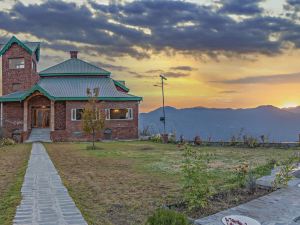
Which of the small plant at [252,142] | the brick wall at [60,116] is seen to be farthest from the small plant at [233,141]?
the brick wall at [60,116]

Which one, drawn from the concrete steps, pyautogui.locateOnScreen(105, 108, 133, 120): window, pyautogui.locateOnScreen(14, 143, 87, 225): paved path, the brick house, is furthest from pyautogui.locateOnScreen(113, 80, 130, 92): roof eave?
pyautogui.locateOnScreen(14, 143, 87, 225): paved path

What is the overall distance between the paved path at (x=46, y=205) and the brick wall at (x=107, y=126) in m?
20.8

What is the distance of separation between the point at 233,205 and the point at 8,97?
28.5m

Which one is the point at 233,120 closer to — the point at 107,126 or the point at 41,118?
the point at 41,118

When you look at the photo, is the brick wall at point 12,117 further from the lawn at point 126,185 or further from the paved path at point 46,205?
the paved path at point 46,205

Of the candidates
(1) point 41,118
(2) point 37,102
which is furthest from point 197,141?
(1) point 41,118

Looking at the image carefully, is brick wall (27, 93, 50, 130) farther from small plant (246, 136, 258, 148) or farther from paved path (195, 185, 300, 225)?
paved path (195, 185, 300, 225)

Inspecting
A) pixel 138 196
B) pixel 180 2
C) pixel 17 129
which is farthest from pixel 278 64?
pixel 17 129

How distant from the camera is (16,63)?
3475 centimetres

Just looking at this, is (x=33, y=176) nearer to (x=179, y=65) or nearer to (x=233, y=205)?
(x=233, y=205)

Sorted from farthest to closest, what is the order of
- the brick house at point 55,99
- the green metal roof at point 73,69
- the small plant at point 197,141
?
the green metal roof at point 73,69
the brick house at point 55,99
the small plant at point 197,141

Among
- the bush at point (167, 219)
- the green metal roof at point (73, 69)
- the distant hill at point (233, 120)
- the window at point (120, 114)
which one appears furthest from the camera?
the distant hill at point (233, 120)

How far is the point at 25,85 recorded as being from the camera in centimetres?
3434

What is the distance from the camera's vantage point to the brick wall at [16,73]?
34.3 metres
